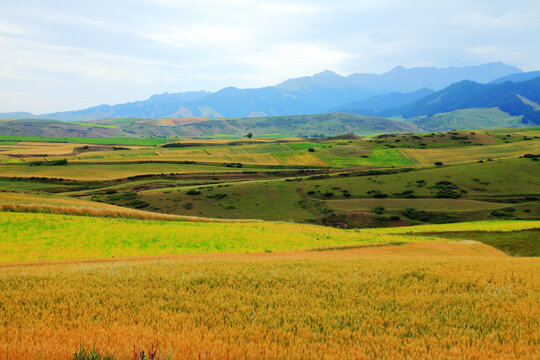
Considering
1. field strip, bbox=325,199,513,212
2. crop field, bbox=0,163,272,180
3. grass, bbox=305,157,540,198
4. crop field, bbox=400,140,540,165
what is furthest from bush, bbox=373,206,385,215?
crop field, bbox=400,140,540,165

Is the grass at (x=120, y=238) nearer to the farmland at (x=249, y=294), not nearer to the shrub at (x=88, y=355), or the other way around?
the farmland at (x=249, y=294)

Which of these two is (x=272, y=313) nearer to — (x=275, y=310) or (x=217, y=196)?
(x=275, y=310)

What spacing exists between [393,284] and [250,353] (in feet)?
23.8

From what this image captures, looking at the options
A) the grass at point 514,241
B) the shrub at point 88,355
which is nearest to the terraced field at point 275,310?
the shrub at point 88,355

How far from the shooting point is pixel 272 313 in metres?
9.19

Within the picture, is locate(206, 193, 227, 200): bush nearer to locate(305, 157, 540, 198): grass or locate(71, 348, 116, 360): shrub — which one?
locate(305, 157, 540, 198): grass

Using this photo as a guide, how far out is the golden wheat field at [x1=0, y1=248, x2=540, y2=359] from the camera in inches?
279

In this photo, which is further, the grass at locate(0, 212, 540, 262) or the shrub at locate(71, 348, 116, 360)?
the grass at locate(0, 212, 540, 262)

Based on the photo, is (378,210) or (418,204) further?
(418,204)

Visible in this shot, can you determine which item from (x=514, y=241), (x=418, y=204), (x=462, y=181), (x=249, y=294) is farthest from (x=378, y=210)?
(x=249, y=294)

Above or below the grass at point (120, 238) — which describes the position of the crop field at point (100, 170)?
above

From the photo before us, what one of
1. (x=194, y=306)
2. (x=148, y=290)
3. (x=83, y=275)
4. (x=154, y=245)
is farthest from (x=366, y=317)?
(x=154, y=245)

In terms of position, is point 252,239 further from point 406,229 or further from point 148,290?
point 406,229

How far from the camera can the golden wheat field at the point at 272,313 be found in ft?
23.3
